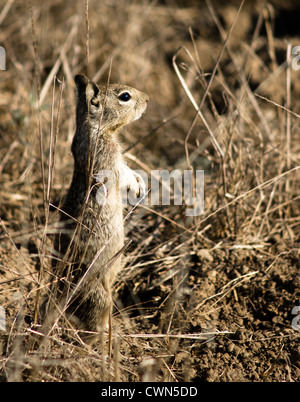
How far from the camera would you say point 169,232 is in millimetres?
3998

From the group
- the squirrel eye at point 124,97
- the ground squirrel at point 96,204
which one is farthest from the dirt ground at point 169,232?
the squirrel eye at point 124,97

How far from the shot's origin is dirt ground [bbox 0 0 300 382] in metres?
2.74

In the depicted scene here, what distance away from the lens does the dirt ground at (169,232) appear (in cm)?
274

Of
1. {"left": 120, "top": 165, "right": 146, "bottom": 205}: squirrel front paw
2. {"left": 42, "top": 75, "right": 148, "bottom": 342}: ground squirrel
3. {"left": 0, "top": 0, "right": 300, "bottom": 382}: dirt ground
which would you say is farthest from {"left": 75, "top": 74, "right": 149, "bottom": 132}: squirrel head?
{"left": 120, "top": 165, "right": 146, "bottom": 205}: squirrel front paw

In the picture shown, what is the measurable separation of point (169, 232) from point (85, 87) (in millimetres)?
1464

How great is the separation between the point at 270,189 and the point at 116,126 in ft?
4.97

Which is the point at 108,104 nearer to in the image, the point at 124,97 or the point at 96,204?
the point at 124,97

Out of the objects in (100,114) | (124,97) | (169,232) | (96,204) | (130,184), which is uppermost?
(124,97)

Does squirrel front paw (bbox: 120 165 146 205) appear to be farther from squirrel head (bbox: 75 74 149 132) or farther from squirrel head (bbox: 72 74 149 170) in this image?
squirrel head (bbox: 75 74 149 132)

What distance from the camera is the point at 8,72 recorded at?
5672mm

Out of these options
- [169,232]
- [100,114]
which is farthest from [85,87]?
[169,232]

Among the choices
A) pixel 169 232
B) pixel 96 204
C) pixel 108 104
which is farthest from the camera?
pixel 169 232

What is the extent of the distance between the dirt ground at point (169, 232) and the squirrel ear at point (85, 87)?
0.20 metres
